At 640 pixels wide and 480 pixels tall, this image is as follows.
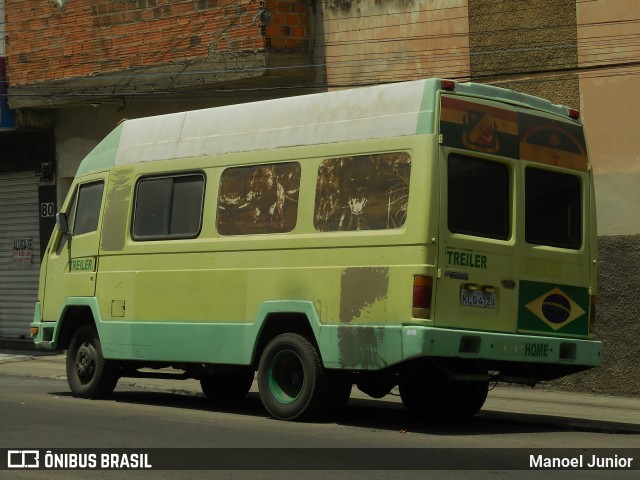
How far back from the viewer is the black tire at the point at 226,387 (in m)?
15.0

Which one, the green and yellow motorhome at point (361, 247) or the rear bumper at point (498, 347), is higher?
the green and yellow motorhome at point (361, 247)

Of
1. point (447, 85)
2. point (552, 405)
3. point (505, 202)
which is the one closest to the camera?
point (447, 85)

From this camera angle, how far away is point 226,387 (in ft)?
49.5

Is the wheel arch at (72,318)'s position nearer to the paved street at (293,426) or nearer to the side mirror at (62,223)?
the paved street at (293,426)

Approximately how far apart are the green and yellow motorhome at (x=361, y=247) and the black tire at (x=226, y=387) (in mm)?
513

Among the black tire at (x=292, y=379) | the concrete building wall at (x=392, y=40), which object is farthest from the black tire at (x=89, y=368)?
the concrete building wall at (x=392, y=40)

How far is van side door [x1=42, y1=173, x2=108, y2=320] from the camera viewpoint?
14.9 meters

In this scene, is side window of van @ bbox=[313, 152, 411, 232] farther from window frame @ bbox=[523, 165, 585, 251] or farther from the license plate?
window frame @ bbox=[523, 165, 585, 251]

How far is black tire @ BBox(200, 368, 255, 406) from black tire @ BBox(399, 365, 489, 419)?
2287 millimetres

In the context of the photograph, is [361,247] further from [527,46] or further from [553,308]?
[527,46]

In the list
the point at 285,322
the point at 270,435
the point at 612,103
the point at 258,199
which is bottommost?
the point at 270,435

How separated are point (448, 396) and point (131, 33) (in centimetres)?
1101

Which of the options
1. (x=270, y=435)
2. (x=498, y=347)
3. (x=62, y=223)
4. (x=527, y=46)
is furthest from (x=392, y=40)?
(x=270, y=435)

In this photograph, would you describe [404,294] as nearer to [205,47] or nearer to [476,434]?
[476,434]
